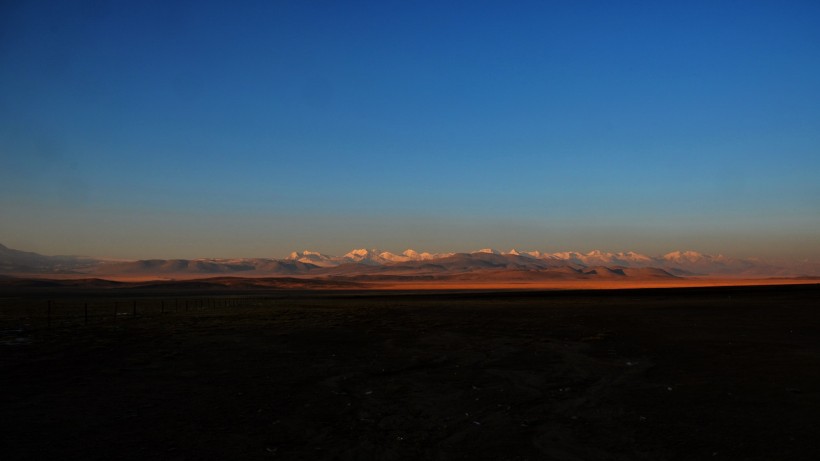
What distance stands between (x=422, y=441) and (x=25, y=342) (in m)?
22.1

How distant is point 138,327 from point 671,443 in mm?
29535

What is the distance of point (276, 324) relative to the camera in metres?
33.7

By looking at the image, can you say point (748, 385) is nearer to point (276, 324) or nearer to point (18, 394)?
point (18, 394)

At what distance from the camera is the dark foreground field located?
33.2 feet

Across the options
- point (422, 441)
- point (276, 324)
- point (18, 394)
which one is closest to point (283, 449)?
point (422, 441)

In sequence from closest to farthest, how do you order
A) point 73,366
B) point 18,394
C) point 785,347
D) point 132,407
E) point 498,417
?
point 498,417 < point 132,407 < point 18,394 < point 73,366 < point 785,347

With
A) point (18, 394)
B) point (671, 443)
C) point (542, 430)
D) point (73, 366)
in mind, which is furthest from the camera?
point (73, 366)

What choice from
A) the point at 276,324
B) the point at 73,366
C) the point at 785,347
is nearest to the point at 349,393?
the point at 73,366

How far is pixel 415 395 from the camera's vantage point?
14.4 meters

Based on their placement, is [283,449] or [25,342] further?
[25,342]

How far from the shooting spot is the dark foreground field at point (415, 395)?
398 inches

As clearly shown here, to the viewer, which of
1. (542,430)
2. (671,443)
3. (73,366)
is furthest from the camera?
(73,366)

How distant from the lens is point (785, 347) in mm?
20812

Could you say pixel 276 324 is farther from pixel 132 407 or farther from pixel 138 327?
pixel 132 407
